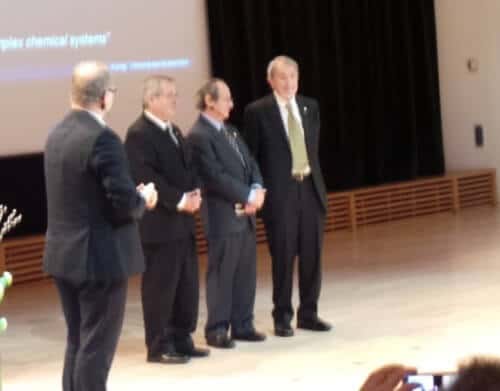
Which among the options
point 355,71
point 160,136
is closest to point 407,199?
point 355,71

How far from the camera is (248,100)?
29.3 ft

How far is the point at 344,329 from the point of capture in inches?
209

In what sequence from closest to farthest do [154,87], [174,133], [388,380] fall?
[388,380]
[154,87]
[174,133]

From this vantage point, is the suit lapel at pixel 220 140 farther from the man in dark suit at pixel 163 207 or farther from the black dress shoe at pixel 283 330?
the black dress shoe at pixel 283 330

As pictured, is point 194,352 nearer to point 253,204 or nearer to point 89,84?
point 253,204

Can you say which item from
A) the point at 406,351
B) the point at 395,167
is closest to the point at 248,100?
the point at 395,167

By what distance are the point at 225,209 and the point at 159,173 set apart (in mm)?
421

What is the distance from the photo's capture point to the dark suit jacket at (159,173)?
4.61m

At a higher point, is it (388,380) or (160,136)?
(160,136)

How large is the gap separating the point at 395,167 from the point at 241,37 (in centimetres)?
221

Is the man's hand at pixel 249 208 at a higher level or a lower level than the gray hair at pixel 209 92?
lower

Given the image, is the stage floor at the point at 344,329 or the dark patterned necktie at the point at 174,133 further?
the dark patterned necktie at the point at 174,133

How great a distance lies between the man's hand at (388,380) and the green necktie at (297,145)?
386 centimetres

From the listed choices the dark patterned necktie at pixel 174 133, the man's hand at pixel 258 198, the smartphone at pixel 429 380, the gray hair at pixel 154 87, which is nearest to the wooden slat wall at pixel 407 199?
the man's hand at pixel 258 198
